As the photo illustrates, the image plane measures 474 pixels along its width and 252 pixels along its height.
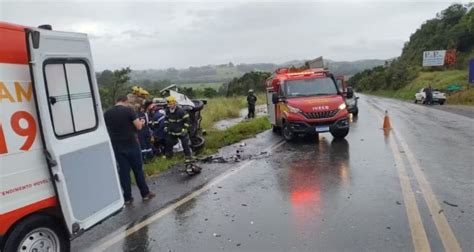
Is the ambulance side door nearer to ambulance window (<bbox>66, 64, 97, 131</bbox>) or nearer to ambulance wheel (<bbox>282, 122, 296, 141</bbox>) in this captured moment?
ambulance window (<bbox>66, 64, 97, 131</bbox>)

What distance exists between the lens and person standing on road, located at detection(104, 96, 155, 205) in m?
6.87

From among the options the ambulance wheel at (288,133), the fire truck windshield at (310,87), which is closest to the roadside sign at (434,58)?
the fire truck windshield at (310,87)

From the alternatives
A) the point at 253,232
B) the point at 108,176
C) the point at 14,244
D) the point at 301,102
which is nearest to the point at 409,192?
the point at 253,232

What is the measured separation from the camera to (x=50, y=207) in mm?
4293

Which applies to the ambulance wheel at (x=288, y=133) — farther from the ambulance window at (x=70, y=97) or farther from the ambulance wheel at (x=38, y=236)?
the ambulance wheel at (x=38, y=236)

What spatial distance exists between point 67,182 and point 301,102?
9.82m

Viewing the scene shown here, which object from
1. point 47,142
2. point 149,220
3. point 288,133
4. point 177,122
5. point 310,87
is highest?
point 47,142

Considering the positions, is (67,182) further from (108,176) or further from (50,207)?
(108,176)

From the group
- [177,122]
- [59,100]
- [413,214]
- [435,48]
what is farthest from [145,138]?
[435,48]

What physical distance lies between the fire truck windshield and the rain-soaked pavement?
3.51 m

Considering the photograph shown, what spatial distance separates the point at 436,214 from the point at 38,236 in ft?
15.3

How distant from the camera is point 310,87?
14.2 metres

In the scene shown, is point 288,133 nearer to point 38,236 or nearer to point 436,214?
point 436,214

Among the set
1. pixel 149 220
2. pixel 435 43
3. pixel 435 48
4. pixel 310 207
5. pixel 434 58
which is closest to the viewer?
pixel 149 220
